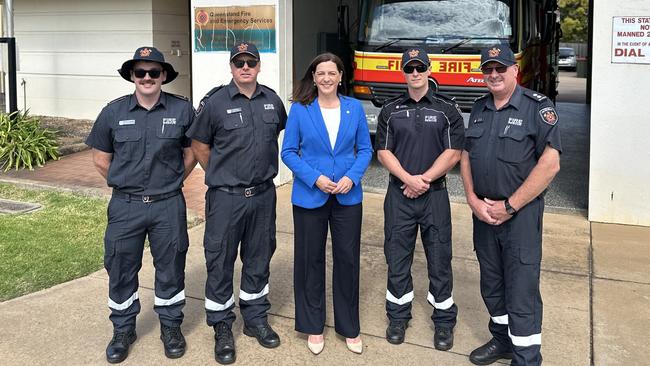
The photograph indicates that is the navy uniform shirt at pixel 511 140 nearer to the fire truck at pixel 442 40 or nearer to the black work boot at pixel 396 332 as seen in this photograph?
the black work boot at pixel 396 332

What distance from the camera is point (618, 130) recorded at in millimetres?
6832

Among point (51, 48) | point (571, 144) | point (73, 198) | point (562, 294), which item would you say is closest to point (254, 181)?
point (562, 294)

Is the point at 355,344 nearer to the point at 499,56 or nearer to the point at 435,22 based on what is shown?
the point at 499,56

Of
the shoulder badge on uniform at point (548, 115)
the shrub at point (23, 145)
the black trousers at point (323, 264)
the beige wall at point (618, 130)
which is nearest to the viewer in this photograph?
the shoulder badge on uniform at point (548, 115)

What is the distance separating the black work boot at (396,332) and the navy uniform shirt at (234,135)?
49.7 inches

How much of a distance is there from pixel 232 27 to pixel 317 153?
223 inches

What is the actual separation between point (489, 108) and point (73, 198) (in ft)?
19.4

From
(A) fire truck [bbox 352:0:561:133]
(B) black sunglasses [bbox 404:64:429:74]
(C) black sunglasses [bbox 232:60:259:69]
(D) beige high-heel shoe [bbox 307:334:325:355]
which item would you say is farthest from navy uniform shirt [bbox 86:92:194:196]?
(A) fire truck [bbox 352:0:561:133]

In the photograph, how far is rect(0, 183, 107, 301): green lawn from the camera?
5098 mm

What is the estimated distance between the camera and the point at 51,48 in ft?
44.3

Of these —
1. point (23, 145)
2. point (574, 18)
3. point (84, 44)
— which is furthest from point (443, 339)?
point (574, 18)

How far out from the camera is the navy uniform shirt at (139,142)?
366 centimetres

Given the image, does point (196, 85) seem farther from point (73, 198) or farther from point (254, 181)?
point (254, 181)

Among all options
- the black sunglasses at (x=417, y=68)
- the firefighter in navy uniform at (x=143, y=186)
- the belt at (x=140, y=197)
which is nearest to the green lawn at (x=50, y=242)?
the firefighter in navy uniform at (x=143, y=186)
